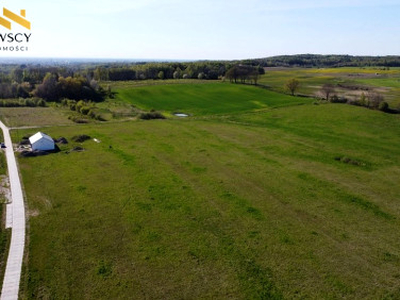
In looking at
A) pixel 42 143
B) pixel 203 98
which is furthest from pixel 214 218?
pixel 203 98

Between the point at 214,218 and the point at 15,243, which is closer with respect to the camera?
the point at 15,243

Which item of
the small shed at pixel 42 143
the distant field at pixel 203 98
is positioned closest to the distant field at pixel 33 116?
A: the small shed at pixel 42 143

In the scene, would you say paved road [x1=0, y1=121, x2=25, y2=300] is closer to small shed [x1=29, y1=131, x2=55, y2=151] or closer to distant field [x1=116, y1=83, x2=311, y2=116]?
small shed [x1=29, y1=131, x2=55, y2=151]

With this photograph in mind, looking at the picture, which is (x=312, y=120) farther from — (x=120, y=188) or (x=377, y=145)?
(x=120, y=188)

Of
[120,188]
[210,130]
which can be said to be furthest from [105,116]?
[120,188]

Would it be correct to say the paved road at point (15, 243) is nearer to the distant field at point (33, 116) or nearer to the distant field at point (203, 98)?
the distant field at point (33, 116)

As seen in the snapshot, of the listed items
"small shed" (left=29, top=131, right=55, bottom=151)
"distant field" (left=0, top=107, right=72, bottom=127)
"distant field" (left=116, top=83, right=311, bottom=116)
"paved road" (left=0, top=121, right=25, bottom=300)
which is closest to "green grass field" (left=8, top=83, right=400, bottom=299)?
"paved road" (left=0, top=121, right=25, bottom=300)

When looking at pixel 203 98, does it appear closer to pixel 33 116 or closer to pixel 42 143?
pixel 33 116
